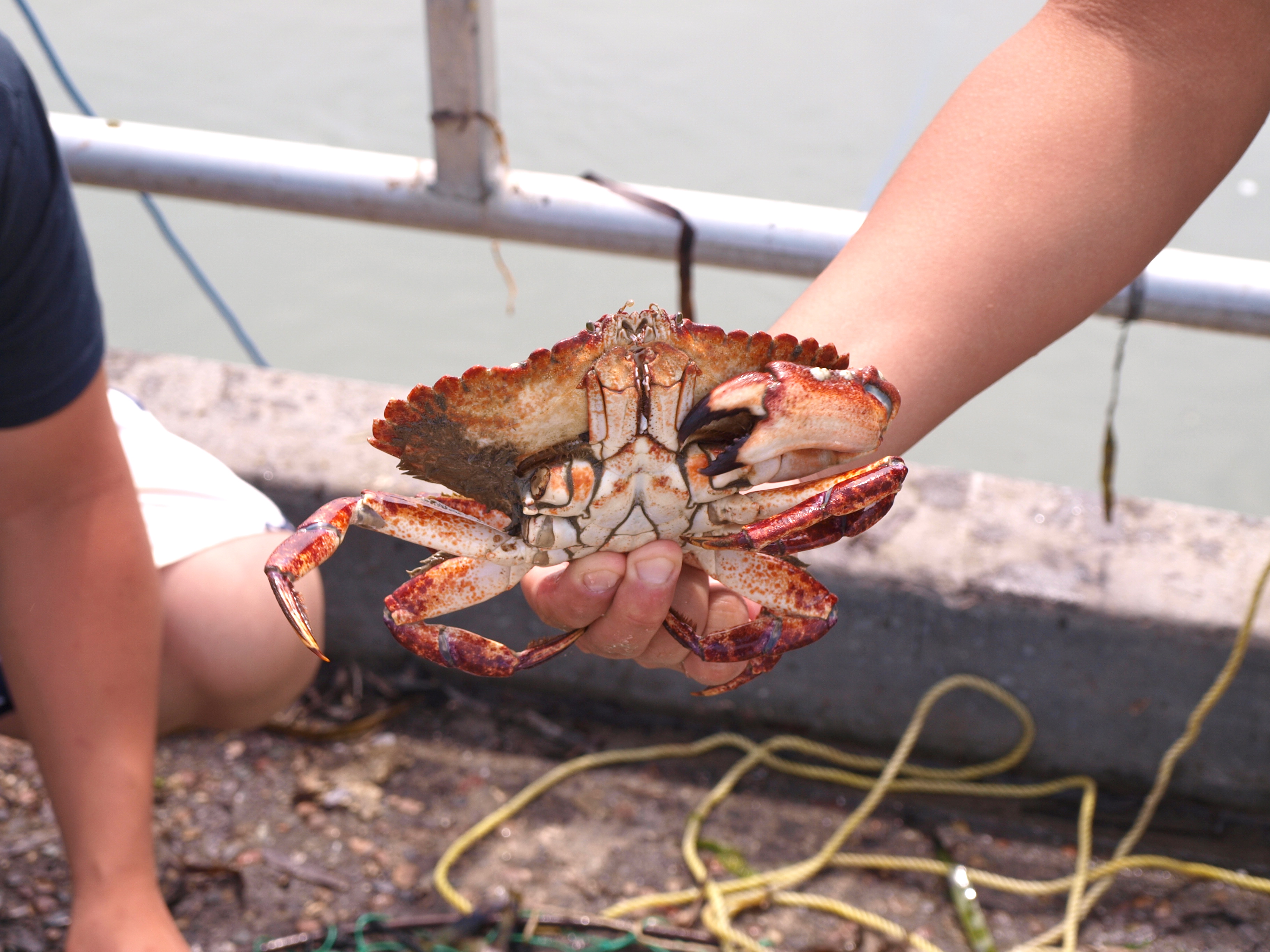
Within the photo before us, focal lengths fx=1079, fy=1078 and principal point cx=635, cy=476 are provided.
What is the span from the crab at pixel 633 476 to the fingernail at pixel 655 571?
0.06m

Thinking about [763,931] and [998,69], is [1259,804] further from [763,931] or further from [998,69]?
[998,69]

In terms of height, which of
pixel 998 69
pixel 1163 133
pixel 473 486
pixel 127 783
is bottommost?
pixel 127 783

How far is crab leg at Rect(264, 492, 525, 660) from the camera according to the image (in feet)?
4.27

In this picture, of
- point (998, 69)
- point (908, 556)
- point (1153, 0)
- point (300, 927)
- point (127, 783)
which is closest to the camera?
point (1153, 0)

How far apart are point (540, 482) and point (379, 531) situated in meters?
0.22

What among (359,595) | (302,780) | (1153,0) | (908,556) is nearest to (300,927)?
(302,780)

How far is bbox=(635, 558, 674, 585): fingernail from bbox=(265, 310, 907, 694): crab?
63mm

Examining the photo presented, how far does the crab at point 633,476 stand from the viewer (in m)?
1.34

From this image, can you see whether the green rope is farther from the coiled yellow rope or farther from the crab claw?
the crab claw

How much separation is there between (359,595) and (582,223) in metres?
1.18

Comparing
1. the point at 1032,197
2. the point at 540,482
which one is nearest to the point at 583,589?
the point at 540,482

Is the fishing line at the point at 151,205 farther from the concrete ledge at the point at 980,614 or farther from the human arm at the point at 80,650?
the human arm at the point at 80,650

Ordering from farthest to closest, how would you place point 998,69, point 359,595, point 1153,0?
point 359,595 < point 998,69 < point 1153,0

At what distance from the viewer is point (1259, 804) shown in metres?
2.70
